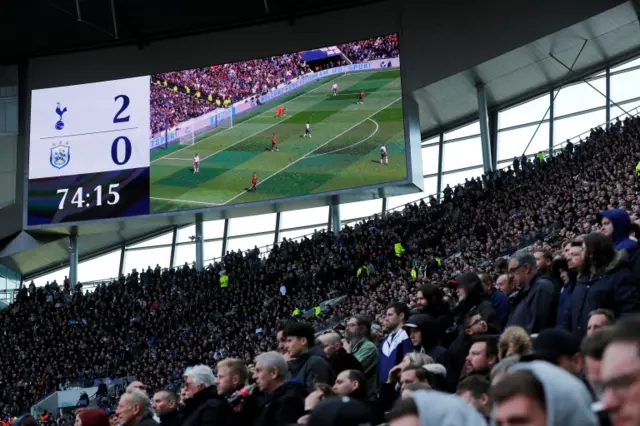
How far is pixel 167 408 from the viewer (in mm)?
6383

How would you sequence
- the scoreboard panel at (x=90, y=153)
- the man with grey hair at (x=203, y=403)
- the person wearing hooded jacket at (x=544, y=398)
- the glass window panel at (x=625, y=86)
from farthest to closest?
the scoreboard panel at (x=90, y=153) → the glass window panel at (x=625, y=86) → the man with grey hair at (x=203, y=403) → the person wearing hooded jacket at (x=544, y=398)

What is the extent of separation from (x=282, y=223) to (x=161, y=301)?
5.18 m

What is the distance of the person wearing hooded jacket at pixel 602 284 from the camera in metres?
5.57

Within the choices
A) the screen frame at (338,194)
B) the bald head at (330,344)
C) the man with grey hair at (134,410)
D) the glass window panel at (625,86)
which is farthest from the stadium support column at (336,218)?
the man with grey hair at (134,410)

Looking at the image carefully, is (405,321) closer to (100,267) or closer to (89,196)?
(89,196)

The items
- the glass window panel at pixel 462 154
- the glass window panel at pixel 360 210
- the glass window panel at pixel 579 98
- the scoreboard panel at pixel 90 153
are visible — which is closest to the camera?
the glass window panel at pixel 579 98

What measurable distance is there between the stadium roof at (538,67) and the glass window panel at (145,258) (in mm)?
9658

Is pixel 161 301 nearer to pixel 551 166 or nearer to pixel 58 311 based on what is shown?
pixel 58 311

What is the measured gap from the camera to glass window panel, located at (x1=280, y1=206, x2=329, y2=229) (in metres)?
30.4

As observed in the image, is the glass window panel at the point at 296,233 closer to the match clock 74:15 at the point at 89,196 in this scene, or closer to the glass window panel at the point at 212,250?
the glass window panel at the point at 212,250

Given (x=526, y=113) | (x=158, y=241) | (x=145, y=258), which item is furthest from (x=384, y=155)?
(x=145, y=258)

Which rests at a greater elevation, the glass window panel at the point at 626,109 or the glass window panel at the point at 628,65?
the glass window panel at the point at 628,65

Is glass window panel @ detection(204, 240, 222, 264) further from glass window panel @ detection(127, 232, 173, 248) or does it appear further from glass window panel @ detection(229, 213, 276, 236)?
glass window panel @ detection(127, 232, 173, 248)

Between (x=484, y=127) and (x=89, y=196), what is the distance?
1069cm
